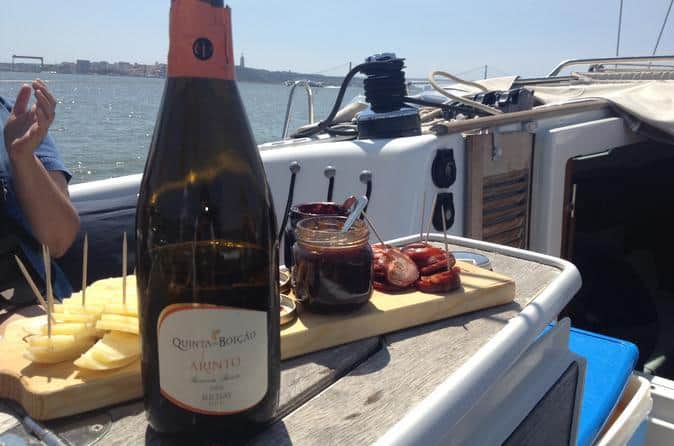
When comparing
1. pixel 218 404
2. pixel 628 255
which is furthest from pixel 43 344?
pixel 628 255

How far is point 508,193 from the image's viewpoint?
2250 mm

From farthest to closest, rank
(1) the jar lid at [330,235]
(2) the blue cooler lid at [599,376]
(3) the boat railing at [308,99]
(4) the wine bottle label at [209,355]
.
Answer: (3) the boat railing at [308,99] → (2) the blue cooler lid at [599,376] → (1) the jar lid at [330,235] → (4) the wine bottle label at [209,355]

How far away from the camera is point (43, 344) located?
0.59 metres

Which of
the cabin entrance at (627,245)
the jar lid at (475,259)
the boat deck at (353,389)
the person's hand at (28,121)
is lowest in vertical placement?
the cabin entrance at (627,245)

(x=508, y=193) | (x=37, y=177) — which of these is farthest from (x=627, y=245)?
(x=37, y=177)

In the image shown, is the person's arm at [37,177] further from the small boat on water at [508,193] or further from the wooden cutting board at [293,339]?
the wooden cutting board at [293,339]

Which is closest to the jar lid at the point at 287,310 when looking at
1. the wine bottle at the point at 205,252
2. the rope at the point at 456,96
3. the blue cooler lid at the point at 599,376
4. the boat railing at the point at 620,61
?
the wine bottle at the point at 205,252

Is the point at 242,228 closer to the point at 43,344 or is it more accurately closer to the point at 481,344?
the point at 43,344

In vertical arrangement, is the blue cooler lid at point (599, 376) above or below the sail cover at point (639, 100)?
below

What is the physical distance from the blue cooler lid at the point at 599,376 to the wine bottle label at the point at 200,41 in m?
1.07

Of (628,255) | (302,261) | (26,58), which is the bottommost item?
(628,255)

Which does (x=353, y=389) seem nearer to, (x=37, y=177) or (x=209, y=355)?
(x=209, y=355)

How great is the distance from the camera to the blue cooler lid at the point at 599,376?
Result: 1.36 metres

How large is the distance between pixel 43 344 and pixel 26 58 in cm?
306
